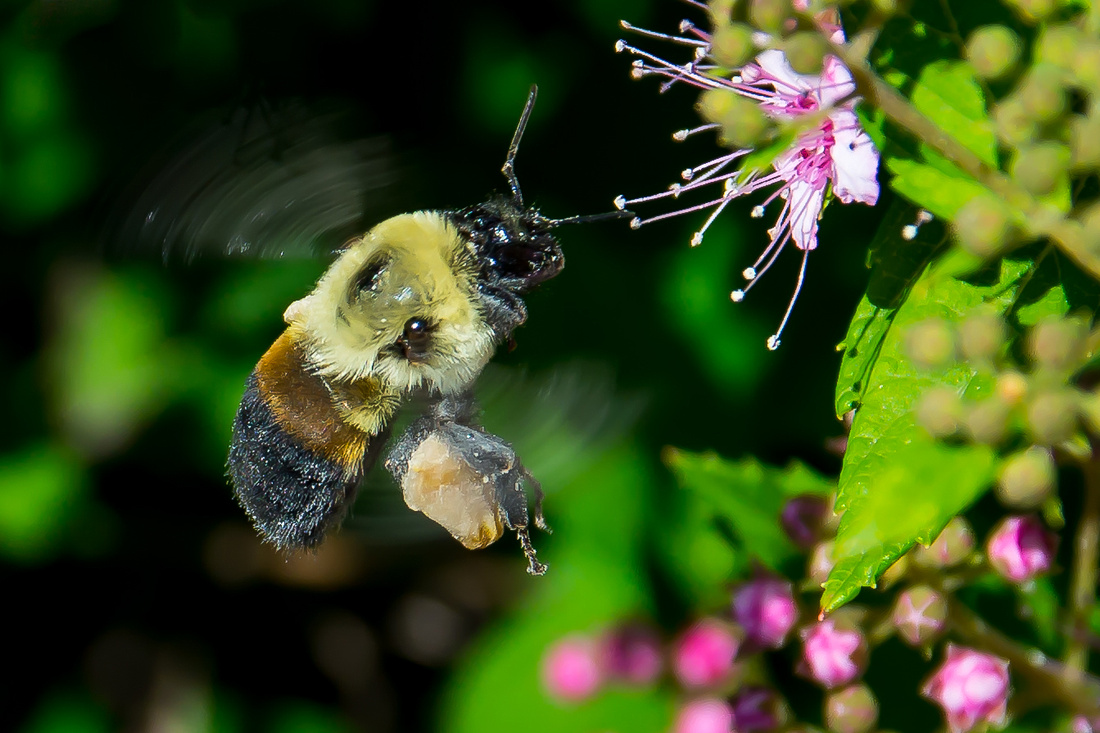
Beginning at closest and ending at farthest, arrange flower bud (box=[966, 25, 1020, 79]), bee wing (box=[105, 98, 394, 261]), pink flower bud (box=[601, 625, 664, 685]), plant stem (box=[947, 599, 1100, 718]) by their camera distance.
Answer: flower bud (box=[966, 25, 1020, 79]) < bee wing (box=[105, 98, 394, 261]) < plant stem (box=[947, 599, 1100, 718]) < pink flower bud (box=[601, 625, 664, 685])

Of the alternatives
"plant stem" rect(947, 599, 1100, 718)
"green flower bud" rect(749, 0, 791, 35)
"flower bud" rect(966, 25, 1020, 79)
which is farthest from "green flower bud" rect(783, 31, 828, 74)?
"plant stem" rect(947, 599, 1100, 718)

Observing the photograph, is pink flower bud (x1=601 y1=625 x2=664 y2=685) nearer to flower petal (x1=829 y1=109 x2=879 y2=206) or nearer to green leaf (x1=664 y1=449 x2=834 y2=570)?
green leaf (x1=664 y1=449 x2=834 y2=570)

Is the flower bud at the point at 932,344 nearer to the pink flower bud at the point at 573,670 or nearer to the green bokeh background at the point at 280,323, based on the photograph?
the green bokeh background at the point at 280,323

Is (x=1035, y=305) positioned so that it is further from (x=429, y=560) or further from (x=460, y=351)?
(x=429, y=560)

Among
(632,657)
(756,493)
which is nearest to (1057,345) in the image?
(756,493)

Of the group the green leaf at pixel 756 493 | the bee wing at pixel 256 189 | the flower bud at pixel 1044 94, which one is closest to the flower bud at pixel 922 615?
the green leaf at pixel 756 493

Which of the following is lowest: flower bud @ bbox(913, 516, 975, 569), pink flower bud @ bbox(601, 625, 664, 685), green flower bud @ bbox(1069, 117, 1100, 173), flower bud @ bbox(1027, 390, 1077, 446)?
pink flower bud @ bbox(601, 625, 664, 685)

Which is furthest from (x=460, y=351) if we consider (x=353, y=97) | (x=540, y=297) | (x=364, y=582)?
(x=364, y=582)
